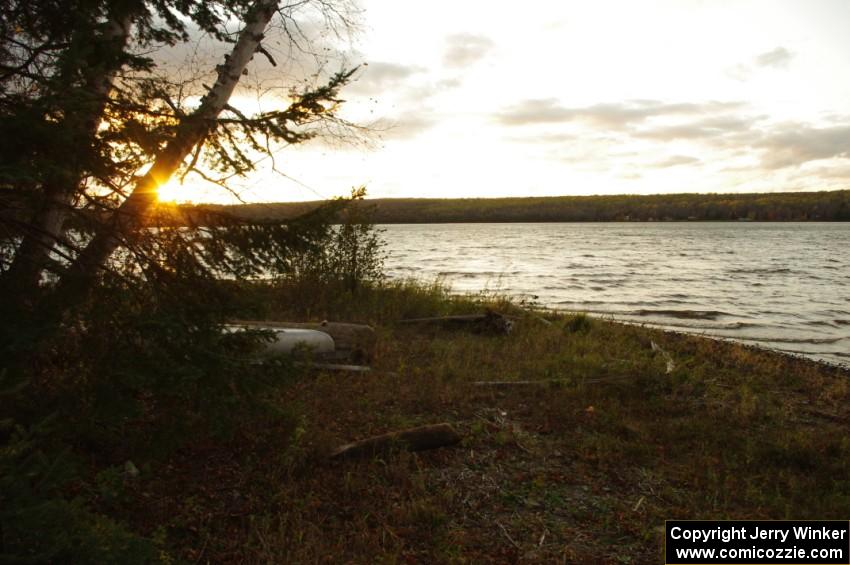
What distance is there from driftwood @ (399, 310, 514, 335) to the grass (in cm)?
227


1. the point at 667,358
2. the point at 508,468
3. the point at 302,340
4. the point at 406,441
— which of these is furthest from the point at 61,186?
the point at 667,358

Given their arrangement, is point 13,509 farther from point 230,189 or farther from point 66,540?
point 230,189

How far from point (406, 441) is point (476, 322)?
655 centimetres

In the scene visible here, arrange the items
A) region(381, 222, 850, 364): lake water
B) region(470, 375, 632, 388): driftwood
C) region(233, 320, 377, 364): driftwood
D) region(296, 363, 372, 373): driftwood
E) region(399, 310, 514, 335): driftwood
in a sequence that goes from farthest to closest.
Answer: region(381, 222, 850, 364): lake water, region(399, 310, 514, 335): driftwood, region(233, 320, 377, 364): driftwood, region(296, 363, 372, 373): driftwood, region(470, 375, 632, 388): driftwood

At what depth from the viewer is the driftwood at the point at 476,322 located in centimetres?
1152

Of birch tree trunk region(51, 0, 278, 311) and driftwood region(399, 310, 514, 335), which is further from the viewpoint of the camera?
driftwood region(399, 310, 514, 335)

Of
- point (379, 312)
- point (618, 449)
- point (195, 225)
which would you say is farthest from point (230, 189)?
point (379, 312)

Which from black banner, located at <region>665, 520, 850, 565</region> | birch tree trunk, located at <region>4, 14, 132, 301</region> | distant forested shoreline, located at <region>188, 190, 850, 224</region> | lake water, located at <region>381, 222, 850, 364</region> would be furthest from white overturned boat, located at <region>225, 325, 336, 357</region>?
distant forested shoreline, located at <region>188, 190, 850, 224</region>

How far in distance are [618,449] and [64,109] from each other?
587cm

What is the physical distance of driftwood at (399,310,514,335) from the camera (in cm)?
1152

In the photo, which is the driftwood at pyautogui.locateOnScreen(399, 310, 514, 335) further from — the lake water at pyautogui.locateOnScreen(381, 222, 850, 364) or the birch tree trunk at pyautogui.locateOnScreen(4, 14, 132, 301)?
the birch tree trunk at pyautogui.locateOnScreen(4, 14, 132, 301)

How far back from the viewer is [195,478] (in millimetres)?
4699

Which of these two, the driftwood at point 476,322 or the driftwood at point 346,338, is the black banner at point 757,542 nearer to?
the driftwood at point 346,338

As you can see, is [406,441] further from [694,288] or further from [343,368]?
[694,288]
